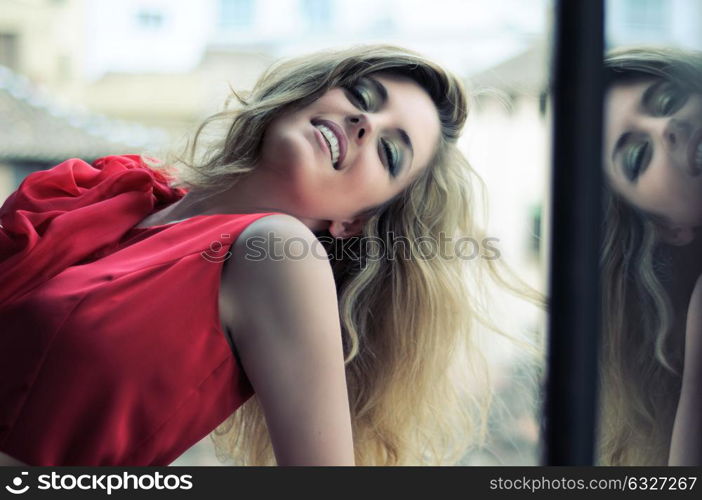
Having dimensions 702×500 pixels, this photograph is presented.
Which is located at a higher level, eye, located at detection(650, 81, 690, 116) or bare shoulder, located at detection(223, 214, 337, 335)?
eye, located at detection(650, 81, 690, 116)

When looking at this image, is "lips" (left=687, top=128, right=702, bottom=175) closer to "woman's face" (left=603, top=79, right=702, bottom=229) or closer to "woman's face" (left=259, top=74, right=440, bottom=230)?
"woman's face" (left=603, top=79, right=702, bottom=229)

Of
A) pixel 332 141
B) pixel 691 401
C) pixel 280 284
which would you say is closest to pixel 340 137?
pixel 332 141

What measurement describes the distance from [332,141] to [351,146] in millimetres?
26

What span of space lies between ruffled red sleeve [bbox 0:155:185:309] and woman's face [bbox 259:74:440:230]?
0.19 metres

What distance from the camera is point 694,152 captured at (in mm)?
828

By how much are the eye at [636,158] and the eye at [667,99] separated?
0.14ft

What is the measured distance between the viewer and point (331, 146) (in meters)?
1.02

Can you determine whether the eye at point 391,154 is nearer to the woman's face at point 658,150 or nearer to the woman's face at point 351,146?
the woman's face at point 351,146

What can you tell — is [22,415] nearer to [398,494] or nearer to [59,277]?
[59,277]

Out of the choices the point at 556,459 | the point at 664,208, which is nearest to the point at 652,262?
the point at 664,208

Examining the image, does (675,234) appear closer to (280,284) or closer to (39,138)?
(280,284)

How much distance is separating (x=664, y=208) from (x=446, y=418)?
453 mm

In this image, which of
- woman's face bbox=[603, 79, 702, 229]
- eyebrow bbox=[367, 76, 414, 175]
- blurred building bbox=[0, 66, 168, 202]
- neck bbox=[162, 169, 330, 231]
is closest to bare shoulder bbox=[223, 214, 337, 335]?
neck bbox=[162, 169, 330, 231]

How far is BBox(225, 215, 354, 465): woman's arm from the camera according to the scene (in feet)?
2.85
